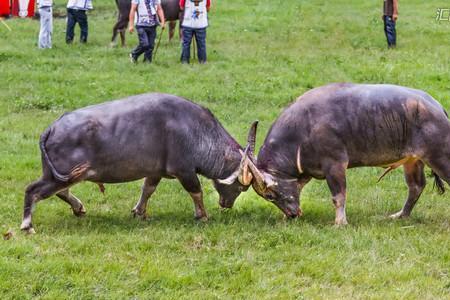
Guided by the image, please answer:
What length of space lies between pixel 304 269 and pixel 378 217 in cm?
222

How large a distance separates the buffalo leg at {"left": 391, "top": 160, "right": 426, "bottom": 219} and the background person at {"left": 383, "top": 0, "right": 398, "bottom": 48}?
11223 millimetres

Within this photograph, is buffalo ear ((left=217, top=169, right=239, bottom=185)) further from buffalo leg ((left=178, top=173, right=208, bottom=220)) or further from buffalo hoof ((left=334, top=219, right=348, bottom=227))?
buffalo hoof ((left=334, top=219, right=348, bottom=227))

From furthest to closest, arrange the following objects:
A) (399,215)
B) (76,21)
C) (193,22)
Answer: (76,21), (193,22), (399,215)

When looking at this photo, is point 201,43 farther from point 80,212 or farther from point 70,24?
point 80,212

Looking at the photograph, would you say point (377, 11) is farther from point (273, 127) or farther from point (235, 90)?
point (273, 127)

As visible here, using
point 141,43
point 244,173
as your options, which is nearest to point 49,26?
point 141,43

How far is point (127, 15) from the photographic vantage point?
2042 cm

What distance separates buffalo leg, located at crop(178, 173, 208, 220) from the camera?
29.6 feet

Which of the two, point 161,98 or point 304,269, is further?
point 161,98

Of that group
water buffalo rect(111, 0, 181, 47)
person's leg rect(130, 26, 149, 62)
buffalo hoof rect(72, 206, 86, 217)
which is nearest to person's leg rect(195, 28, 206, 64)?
person's leg rect(130, 26, 149, 62)

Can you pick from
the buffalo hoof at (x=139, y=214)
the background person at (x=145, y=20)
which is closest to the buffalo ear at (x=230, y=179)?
the buffalo hoof at (x=139, y=214)

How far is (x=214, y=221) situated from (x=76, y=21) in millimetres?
12264

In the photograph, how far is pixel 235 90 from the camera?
15617 millimetres

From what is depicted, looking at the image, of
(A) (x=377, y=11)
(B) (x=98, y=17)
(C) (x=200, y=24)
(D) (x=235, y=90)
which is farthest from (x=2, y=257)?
(A) (x=377, y=11)
